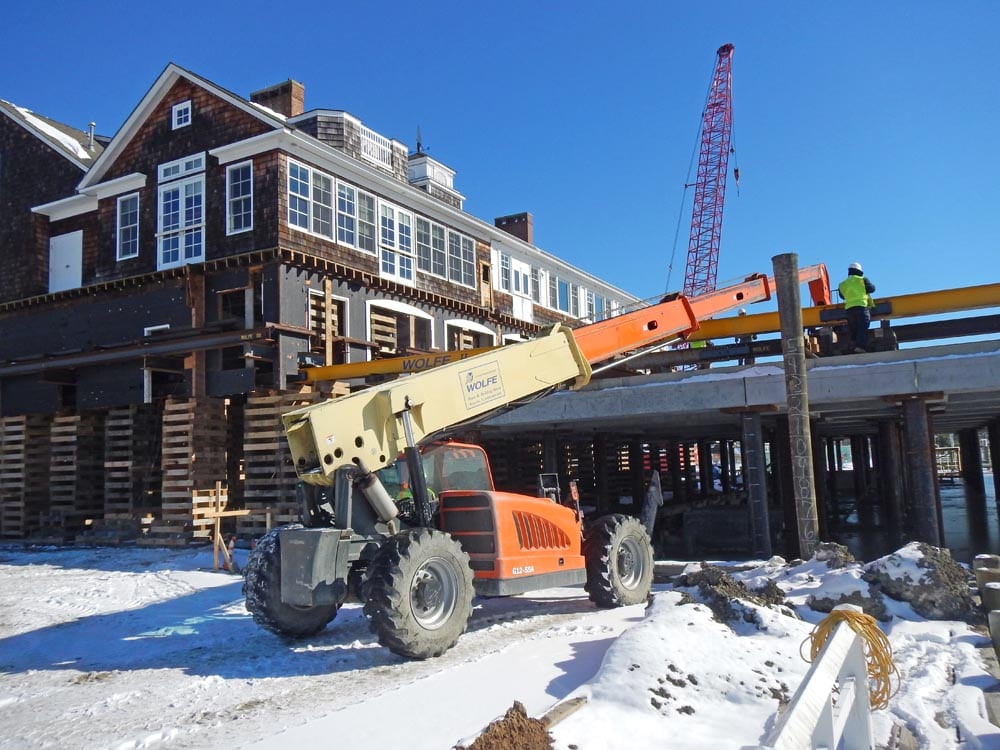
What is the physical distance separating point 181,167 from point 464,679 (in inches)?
773

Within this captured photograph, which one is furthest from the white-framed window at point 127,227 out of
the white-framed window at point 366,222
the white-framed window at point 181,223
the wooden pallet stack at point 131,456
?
the white-framed window at point 366,222

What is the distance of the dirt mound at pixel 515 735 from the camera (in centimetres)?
464

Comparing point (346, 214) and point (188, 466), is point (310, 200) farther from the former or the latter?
point (188, 466)

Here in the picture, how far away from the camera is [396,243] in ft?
78.2

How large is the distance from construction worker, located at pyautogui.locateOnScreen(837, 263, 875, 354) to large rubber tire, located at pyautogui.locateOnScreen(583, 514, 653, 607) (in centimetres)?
634

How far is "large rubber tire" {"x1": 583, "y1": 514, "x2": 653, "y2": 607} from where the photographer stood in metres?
9.70

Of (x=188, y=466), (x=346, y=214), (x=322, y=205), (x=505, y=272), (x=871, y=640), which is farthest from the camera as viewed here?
(x=505, y=272)

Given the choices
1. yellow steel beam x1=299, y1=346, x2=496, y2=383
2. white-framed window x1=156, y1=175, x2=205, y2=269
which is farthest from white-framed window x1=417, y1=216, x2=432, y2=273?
yellow steel beam x1=299, y1=346, x2=496, y2=383

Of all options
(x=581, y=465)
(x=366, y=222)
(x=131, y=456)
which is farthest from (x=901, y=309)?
(x=131, y=456)

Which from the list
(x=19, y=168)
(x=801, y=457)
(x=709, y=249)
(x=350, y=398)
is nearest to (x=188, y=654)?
(x=350, y=398)

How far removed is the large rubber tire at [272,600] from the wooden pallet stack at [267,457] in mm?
10180

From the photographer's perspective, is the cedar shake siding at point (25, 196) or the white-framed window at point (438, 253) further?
the white-framed window at point (438, 253)

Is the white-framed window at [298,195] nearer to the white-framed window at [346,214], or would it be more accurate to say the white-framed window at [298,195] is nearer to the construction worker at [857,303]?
the white-framed window at [346,214]

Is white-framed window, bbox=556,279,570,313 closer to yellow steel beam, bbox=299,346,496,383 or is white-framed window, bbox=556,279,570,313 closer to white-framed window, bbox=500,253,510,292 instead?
white-framed window, bbox=500,253,510,292
